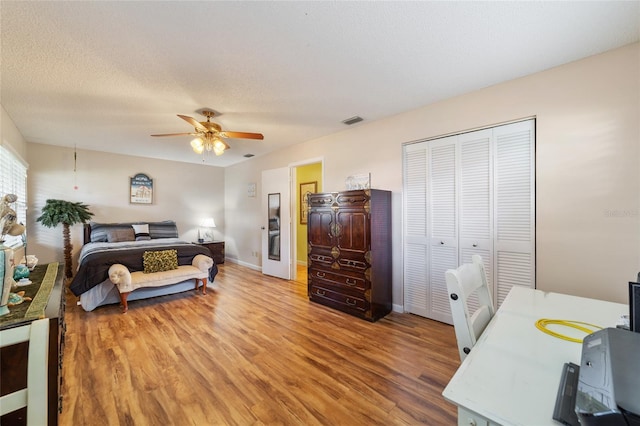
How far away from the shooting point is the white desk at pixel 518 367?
0.66 m

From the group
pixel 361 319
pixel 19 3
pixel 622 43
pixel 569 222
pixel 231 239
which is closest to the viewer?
pixel 19 3

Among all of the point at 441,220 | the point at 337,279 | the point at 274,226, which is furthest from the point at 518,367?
the point at 274,226

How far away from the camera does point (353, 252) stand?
123 inches

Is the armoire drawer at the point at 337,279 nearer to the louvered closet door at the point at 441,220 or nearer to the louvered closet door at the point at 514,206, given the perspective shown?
the louvered closet door at the point at 441,220

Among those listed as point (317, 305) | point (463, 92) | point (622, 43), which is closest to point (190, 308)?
point (317, 305)

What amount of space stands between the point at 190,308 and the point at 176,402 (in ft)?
5.96

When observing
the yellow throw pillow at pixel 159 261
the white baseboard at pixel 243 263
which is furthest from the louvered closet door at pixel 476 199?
the white baseboard at pixel 243 263

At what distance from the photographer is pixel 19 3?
1517mm

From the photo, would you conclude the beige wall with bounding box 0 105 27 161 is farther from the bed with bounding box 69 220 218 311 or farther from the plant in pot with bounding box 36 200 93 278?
the bed with bounding box 69 220 218 311

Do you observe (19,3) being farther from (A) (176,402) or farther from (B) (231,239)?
(B) (231,239)

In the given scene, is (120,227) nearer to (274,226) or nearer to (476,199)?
(274,226)

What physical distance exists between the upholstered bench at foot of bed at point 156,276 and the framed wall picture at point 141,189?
2.55m

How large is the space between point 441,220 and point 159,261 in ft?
12.3

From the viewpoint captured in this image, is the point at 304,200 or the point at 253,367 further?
the point at 304,200
